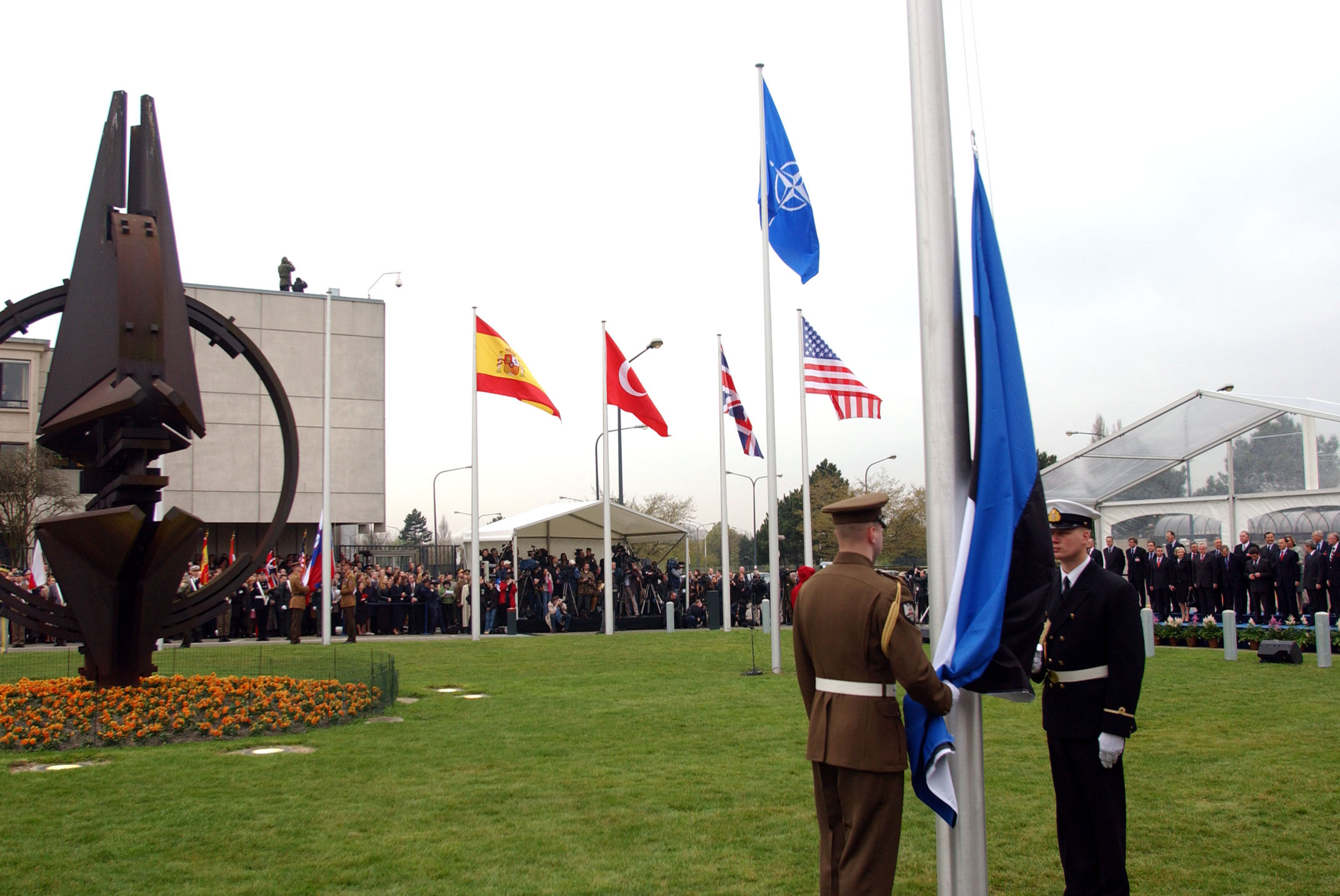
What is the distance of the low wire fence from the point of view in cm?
1345

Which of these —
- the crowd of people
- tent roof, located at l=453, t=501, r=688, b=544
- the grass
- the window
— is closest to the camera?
the grass

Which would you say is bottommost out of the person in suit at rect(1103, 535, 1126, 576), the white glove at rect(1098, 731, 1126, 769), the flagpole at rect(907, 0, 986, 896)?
the white glove at rect(1098, 731, 1126, 769)

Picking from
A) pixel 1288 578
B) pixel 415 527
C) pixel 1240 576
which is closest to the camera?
pixel 1288 578

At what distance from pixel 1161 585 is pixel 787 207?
46.9ft

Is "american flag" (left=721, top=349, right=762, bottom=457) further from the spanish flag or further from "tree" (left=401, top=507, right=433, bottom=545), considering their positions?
"tree" (left=401, top=507, right=433, bottom=545)

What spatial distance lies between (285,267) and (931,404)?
1390 inches

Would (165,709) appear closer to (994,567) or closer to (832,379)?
(994,567)

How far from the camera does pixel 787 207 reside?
52.7 ft

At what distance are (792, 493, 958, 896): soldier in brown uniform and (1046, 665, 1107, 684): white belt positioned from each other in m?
1.22

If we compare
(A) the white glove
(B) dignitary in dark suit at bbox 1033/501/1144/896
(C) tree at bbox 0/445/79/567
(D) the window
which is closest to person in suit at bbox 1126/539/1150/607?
(B) dignitary in dark suit at bbox 1033/501/1144/896

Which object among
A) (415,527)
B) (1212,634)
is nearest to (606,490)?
(1212,634)

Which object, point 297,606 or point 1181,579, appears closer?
point 297,606

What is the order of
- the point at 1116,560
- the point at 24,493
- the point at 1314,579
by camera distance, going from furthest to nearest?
1. the point at 24,493
2. the point at 1116,560
3. the point at 1314,579

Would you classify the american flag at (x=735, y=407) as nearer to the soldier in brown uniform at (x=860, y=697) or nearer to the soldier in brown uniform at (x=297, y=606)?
the soldier in brown uniform at (x=297, y=606)
